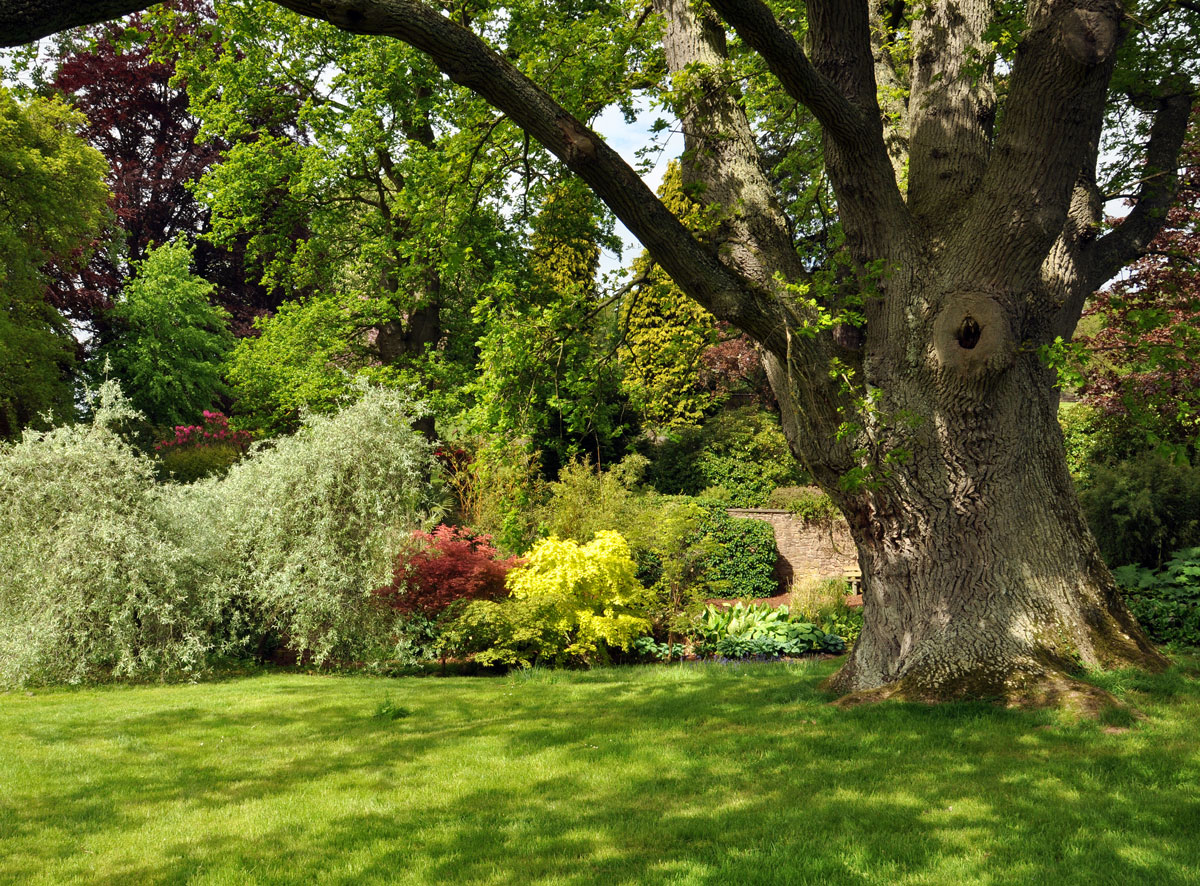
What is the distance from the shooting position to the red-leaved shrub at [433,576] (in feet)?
37.6

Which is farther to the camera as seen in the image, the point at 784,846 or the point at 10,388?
the point at 10,388

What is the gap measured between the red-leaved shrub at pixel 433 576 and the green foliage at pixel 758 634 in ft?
11.7

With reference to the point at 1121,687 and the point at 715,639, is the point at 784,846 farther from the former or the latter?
the point at 715,639

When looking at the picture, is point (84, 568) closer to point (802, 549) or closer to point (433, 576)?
point (433, 576)

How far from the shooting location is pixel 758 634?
39.4 feet

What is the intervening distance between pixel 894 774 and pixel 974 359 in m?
3.20

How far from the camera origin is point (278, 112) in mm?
15648

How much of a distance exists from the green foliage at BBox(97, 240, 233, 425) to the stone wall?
15000 millimetres

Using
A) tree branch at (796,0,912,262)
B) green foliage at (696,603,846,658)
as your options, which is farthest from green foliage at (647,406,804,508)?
tree branch at (796,0,912,262)

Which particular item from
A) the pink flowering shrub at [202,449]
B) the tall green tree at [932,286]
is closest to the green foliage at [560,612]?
the tall green tree at [932,286]

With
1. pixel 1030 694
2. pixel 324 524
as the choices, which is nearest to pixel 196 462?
pixel 324 524

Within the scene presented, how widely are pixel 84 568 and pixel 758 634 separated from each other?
9.19 m

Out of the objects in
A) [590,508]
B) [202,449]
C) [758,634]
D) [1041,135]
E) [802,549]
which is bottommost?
[758,634]

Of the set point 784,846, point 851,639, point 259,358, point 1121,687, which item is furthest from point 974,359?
point 259,358
